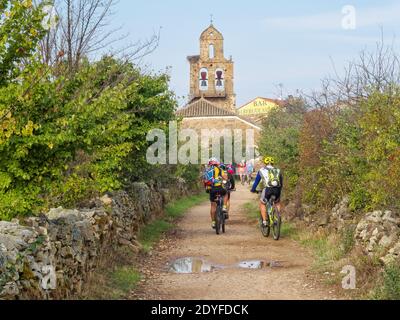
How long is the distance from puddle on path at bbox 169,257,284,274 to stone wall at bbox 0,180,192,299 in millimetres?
1164

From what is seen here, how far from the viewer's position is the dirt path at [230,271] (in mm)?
8914

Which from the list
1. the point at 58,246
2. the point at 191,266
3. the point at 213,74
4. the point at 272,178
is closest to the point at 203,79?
the point at 213,74

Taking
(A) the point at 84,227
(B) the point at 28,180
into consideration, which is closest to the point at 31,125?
(B) the point at 28,180

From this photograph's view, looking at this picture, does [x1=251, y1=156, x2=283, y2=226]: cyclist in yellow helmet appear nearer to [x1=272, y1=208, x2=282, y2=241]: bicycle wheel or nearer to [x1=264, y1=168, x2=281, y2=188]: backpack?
[x1=264, y1=168, x2=281, y2=188]: backpack

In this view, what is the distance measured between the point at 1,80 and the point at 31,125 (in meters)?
Result: 1.63

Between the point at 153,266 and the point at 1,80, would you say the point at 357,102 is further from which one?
the point at 1,80

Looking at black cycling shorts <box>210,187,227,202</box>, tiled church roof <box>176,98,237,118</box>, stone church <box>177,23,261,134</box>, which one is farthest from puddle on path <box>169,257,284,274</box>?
stone church <box>177,23,261,134</box>

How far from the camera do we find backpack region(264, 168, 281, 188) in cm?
1369

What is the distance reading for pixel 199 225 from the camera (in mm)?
17453

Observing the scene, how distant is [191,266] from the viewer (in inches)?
443

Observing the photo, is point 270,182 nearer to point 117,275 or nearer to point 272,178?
point 272,178

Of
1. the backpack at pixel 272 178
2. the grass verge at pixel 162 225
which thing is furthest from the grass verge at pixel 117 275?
the backpack at pixel 272 178

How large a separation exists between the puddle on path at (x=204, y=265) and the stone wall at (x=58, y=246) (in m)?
1.16

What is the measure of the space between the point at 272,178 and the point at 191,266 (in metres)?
3.38
